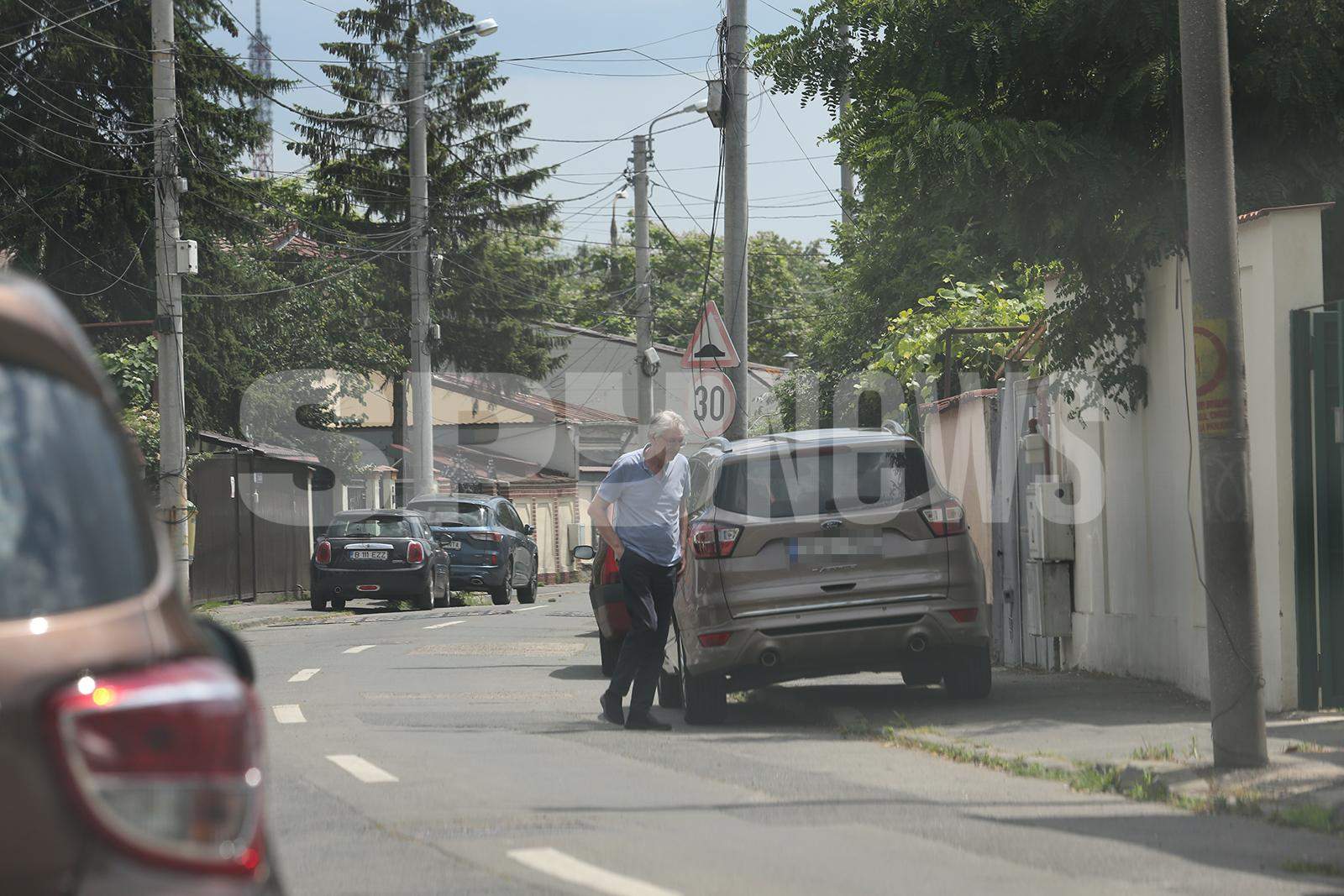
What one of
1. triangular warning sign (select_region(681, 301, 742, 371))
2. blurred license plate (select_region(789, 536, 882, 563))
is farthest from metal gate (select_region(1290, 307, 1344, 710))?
triangular warning sign (select_region(681, 301, 742, 371))

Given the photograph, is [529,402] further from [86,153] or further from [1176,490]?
[1176,490]

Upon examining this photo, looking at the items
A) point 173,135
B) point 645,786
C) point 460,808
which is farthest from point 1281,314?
point 173,135

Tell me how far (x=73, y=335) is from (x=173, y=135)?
70.4ft

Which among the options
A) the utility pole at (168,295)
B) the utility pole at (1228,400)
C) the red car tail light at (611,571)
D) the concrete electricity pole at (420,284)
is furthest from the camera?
the concrete electricity pole at (420,284)

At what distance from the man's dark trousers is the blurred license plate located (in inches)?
28.2

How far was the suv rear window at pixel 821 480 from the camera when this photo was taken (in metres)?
10.7

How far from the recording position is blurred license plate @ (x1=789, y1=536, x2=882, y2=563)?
34.6 ft

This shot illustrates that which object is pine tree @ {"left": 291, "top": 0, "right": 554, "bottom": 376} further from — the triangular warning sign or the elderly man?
the elderly man

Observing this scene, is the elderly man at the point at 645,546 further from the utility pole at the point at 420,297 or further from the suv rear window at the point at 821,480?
the utility pole at the point at 420,297

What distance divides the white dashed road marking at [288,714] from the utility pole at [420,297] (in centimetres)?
2391

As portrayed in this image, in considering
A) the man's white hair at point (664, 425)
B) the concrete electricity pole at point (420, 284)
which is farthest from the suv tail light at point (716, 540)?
the concrete electricity pole at point (420, 284)

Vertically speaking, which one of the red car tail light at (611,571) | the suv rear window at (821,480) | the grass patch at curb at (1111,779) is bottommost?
the grass patch at curb at (1111,779)

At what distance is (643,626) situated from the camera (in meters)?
10.6

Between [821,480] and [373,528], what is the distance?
16.4 meters
